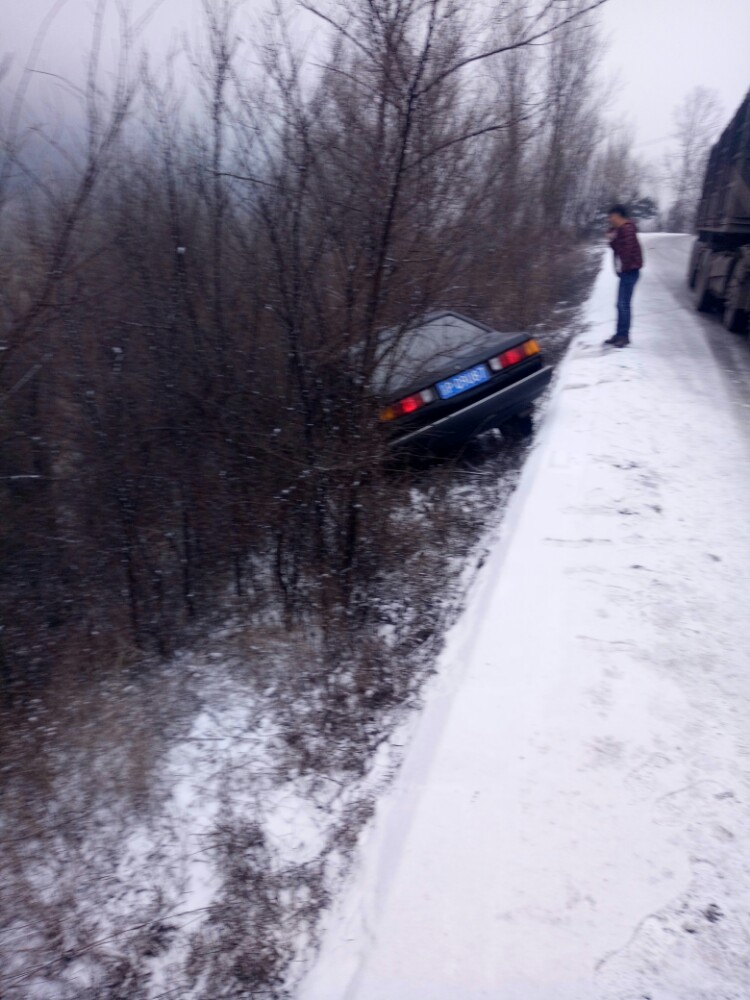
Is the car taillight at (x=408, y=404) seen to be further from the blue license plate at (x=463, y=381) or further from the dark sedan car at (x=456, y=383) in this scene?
the blue license plate at (x=463, y=381)

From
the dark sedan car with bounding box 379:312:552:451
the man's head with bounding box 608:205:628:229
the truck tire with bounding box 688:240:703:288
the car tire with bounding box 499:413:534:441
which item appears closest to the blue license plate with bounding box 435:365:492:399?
the dark sedan car with bounding box 379:312:552:451

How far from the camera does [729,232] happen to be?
1034 centimetres

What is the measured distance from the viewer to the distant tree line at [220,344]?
4.41m

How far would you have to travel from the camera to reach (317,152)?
15.6ft

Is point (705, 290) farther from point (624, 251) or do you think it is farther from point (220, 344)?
point (220, 344)

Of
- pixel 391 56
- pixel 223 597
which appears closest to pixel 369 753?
pixel 223 597

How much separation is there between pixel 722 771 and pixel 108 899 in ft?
8.05

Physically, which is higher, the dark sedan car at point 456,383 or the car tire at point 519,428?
the dark sedan car at point 456,383

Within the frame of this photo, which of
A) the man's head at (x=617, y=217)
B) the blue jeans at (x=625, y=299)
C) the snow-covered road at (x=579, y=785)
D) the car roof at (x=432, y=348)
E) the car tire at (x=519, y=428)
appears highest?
the man's head at (x=617, y=217)

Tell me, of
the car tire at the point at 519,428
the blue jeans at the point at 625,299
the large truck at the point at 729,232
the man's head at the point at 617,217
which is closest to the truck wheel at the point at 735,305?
the large truck at the point at 729,232

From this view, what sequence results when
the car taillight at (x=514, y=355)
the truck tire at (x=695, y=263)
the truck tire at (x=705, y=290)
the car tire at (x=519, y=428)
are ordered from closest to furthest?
the car taillight at (x=514, y=355) < the car tire at (x=519, y=428) < the truck tire at (x=705, y=290) < the truck tire at (x=695, y=263)

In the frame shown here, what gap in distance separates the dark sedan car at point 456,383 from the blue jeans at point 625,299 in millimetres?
2926

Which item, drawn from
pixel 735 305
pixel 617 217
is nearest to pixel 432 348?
pixel 617 217

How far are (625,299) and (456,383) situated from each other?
401cm
